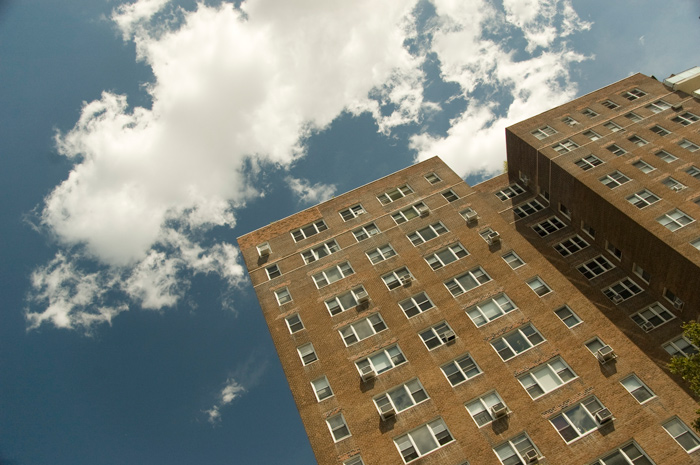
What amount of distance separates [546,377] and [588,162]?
65.9ft

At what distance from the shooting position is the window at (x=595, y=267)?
121ft

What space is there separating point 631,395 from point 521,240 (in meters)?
12.7

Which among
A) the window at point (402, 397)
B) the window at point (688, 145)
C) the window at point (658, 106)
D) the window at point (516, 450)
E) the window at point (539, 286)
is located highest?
the window at point (658, 106)

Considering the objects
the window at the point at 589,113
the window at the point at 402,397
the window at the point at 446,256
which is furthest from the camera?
the window at the point at 589,113

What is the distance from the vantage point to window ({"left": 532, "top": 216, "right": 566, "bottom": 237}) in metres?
41.8

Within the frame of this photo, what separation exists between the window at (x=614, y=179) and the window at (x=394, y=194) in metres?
15.6

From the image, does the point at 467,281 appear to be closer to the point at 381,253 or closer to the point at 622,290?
the point at 381,253

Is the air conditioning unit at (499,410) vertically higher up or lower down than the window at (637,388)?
higher up

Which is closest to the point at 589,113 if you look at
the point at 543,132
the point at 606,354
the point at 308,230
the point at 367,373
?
the point at 543,132

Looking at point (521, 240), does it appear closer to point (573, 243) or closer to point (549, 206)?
point (573, 243)

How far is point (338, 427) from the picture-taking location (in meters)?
27.2

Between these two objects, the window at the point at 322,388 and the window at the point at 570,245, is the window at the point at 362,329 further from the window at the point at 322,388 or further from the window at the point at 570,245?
the window at the point at 570,245

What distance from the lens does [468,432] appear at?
2530 centimetres

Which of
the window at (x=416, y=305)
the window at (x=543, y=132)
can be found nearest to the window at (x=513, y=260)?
the window at (x=416, y=305)
